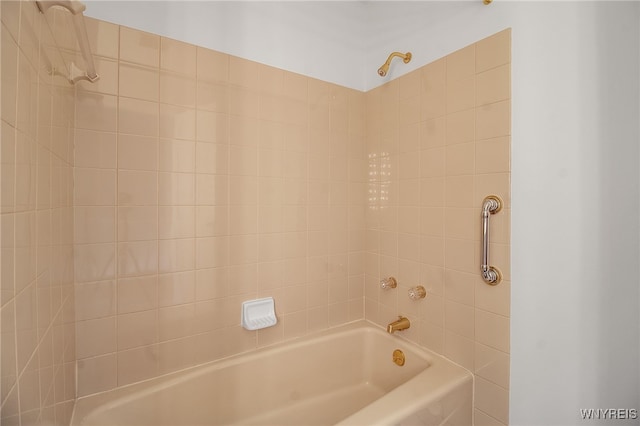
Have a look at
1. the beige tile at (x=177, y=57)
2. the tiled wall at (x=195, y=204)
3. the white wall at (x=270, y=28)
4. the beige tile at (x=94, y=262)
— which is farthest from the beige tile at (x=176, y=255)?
the white wall at (x=270, y=28)

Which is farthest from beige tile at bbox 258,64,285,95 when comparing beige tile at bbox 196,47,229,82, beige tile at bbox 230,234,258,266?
beige tile at bbox 230,234,258,266

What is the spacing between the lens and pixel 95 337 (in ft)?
3.54

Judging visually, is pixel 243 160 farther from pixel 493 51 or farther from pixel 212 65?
pixel 493 51

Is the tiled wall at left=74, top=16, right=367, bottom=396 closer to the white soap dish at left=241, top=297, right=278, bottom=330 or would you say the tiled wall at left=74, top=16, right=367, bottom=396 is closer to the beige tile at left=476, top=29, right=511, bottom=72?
the white soap dish at left=241, top=297, right=278, bottom=330

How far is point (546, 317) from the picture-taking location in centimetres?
102

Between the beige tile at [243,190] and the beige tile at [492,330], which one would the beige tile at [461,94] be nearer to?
the beige tile at [492,330]

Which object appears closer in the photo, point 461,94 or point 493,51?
point 493,51

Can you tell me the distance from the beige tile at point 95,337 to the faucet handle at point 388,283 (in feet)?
4.04

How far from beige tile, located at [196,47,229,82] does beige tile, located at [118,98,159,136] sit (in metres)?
0.26

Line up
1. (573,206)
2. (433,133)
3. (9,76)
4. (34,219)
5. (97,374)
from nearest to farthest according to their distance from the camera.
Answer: (9,76)
(34,219)
(573,206)
(97,374)
(433,133)

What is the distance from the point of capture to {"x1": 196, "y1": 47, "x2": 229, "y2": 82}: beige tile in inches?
49.4

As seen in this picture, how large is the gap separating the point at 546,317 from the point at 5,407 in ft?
4.73

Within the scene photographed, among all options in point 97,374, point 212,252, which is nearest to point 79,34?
point 212,252

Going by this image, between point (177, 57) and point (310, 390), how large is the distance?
1.72 meters
